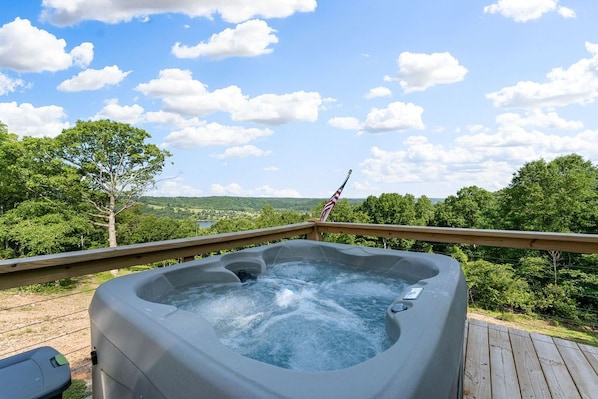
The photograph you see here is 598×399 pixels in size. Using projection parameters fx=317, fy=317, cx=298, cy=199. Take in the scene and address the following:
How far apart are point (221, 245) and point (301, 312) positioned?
2.90ft

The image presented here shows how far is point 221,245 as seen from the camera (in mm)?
2121

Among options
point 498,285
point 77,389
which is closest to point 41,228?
point 77,389

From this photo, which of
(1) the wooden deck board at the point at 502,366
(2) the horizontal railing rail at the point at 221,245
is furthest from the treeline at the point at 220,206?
(1) the wooden deck board at the point at 502,366

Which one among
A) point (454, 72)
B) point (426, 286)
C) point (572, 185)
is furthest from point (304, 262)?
point (572, 185)

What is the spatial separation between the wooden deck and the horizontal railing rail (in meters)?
0.56

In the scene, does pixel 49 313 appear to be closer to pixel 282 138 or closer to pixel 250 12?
pixel 282 138

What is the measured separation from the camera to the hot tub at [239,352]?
63 centimetres

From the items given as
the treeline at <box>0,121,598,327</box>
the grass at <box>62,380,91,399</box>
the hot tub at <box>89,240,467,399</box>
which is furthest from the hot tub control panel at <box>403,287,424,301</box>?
the treeline at <box>0,121,598,327</box>

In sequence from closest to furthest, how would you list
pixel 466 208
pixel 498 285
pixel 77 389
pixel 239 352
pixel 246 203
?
pixel 239 352 → pixel 77 389 → pixel 498 285 → pixel 466 208 → pixel 246 203

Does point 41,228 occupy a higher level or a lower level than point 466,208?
lower

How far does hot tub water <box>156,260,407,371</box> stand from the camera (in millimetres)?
1076

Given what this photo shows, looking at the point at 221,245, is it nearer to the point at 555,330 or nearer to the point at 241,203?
the point at 555,330

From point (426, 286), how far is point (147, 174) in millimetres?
13912

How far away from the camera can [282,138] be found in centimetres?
934
